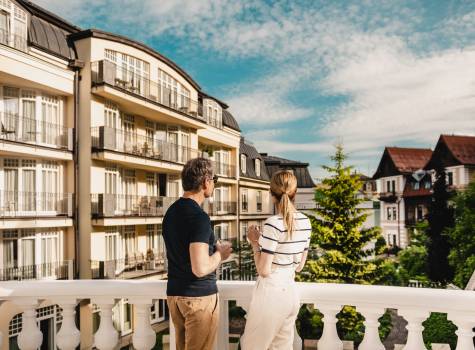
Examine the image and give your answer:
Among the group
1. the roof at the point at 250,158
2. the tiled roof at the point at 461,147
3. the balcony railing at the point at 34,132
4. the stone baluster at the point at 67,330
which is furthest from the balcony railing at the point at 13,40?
the tiled roof at the point at 461,147

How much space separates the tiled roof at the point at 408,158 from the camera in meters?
50.6

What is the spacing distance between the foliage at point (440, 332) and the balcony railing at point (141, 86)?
17.5 metres

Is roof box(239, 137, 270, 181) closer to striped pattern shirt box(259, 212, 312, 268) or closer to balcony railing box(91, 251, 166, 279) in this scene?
balcony railing box(91, 251, 166, 279)

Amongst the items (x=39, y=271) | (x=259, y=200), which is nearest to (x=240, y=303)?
(x=39, y=271)

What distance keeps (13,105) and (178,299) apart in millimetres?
18568

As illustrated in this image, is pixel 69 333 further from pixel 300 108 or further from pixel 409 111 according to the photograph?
pixel 300 108

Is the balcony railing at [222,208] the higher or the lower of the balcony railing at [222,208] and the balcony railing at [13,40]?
the lower

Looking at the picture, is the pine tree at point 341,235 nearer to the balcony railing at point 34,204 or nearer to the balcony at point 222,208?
the balcony railing at point 34,204

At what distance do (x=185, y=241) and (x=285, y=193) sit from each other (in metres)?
0.82

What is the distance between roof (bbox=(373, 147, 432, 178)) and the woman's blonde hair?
50693 millimetres

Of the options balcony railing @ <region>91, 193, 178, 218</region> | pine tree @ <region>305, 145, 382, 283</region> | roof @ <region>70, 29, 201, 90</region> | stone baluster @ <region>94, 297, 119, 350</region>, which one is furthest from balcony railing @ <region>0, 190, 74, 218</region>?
stone baluster @ <region>94, 297, 119, 350</region>

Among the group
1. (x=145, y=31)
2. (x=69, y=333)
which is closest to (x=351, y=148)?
(x=69, y=333)

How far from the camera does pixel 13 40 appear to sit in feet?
57.3

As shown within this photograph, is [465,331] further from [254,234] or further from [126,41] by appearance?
[126,41]
